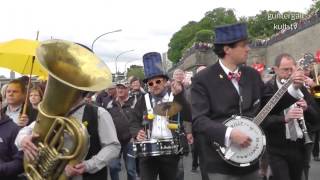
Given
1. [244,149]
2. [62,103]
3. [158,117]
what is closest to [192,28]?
[158,117]

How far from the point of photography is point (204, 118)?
458 cm

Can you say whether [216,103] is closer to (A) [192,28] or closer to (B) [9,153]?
(B) [9,153]

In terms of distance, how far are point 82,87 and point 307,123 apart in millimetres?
3372

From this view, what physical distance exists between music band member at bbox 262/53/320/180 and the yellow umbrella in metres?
3.21

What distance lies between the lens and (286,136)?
20.4 ft

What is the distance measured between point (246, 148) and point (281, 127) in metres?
1.87

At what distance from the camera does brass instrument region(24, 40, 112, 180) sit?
3.99 m

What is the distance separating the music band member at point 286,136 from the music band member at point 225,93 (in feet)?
4.23

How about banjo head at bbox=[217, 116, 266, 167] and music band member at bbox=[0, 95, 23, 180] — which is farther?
music band member at bbox=[0, 95, 23, 180]

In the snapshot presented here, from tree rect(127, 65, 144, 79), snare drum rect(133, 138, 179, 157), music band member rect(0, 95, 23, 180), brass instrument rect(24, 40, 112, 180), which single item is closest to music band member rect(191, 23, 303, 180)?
brass instrument rect(24, 40, 112, 180)

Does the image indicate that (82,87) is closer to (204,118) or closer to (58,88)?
(58,88)

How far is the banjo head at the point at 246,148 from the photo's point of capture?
4.46 m

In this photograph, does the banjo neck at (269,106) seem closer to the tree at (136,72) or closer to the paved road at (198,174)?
the paved road at (198,174)

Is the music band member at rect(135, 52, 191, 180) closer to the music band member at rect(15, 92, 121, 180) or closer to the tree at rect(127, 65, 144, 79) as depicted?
the music band member at rect(15, 92, 121, 180)
